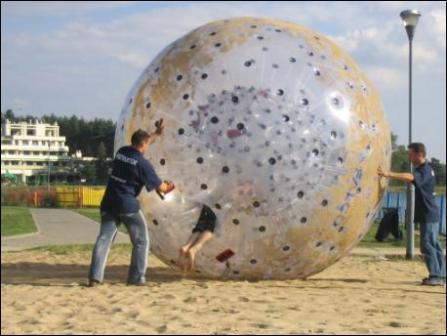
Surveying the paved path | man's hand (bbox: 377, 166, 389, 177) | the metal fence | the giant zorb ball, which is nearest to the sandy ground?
the giant zorb ball

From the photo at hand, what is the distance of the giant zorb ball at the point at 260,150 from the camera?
7.03 meters

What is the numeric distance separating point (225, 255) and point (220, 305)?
112 cm

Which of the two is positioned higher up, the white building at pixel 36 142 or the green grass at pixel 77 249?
the white building at pixel 36 142

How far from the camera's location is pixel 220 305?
6211 millimetres

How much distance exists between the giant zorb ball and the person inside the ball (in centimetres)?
7

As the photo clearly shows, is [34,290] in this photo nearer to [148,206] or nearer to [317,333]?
[148,206]

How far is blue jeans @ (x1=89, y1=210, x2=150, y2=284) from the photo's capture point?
287 inches

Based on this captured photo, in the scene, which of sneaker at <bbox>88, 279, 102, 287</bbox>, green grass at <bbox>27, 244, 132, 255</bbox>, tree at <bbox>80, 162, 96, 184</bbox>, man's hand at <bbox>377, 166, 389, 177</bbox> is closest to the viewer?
sneaker at <bbox>88, 279, 102, 287</bbox>

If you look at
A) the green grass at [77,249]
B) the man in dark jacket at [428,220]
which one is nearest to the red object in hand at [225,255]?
the man in dark jacket at [428,220]

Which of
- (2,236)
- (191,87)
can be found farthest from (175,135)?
(2,236)

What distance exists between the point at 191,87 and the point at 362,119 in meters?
1.90

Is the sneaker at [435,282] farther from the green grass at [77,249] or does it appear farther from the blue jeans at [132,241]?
the green grass at [77,249]

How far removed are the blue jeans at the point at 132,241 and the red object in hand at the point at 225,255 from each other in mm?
A: 770

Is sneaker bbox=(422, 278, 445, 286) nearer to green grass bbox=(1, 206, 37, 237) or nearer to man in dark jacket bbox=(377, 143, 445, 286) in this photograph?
man in dark jacket bbox=(377, 143, 445, 286)
